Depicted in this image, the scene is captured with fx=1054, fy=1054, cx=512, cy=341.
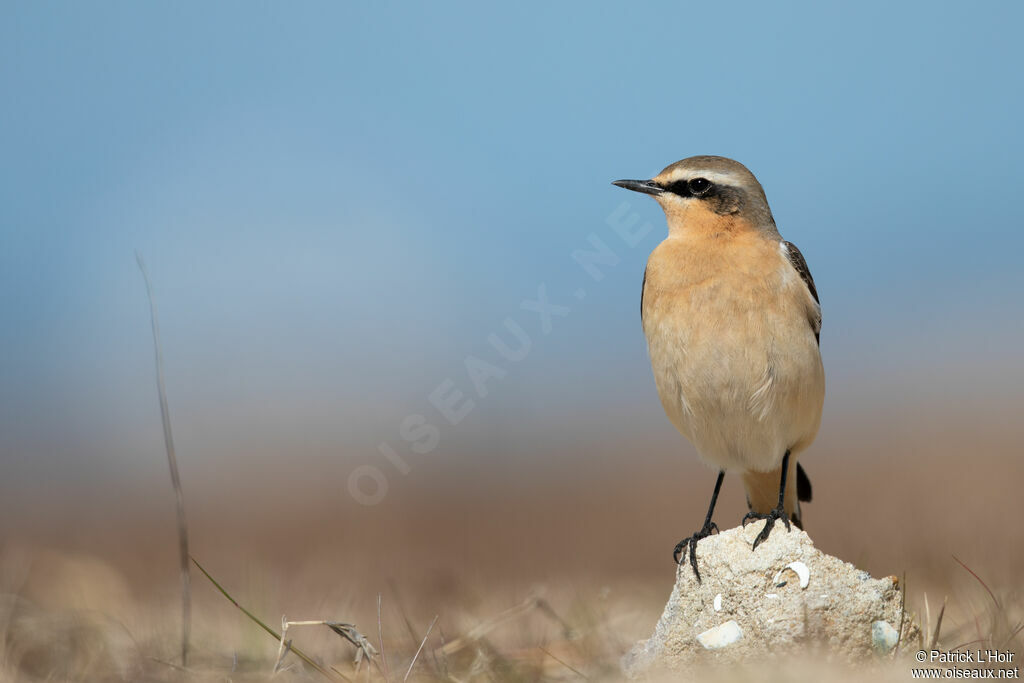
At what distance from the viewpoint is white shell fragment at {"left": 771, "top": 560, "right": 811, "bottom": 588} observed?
212 inches

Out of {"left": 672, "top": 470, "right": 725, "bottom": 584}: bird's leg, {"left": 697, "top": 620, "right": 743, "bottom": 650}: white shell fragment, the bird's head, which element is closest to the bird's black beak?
the bird's head

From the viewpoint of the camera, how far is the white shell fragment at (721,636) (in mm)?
5410

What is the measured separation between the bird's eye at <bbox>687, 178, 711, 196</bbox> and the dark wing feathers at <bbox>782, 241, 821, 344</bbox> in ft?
2.13

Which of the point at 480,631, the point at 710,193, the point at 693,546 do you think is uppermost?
the point at 710,193

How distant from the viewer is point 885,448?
821 inches

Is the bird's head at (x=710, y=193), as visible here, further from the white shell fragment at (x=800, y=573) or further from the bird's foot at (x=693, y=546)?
the white shell fragment at (x=800, y=573)

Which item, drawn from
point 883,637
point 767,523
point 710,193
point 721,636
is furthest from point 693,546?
point 710,193

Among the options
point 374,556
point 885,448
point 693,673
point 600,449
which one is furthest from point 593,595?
point 600,449

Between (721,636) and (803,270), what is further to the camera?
(803,270)

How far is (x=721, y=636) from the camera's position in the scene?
544 cm

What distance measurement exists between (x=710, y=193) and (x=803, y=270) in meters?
0.83

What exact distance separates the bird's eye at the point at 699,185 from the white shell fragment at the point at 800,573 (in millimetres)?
2757

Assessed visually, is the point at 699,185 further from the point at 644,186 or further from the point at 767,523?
the point at 767,523

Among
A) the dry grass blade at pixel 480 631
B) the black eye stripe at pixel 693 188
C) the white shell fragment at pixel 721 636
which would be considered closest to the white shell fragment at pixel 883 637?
the white shell fragment at pixel 721 636
